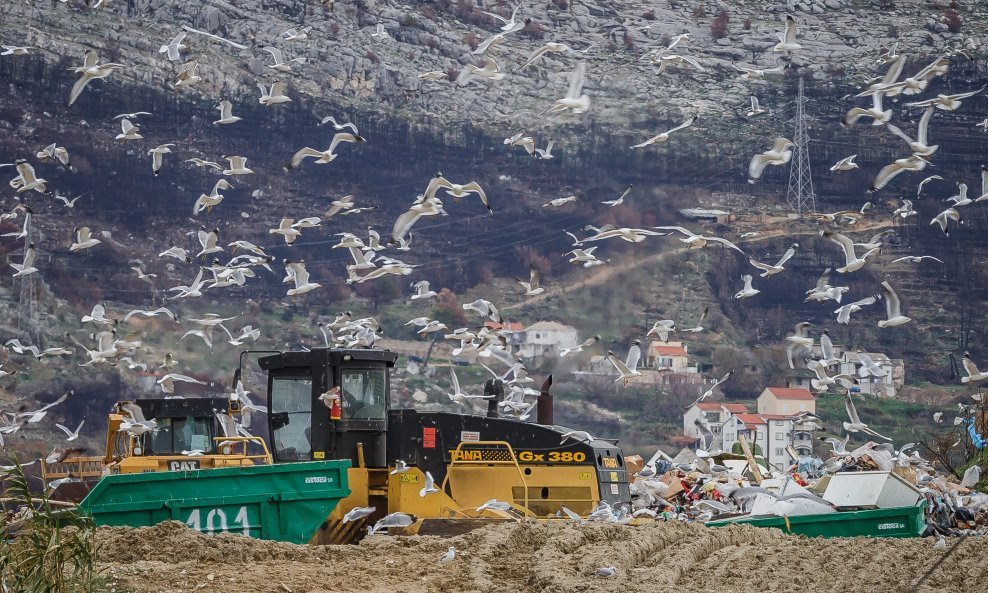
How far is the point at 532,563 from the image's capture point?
33.6 feet

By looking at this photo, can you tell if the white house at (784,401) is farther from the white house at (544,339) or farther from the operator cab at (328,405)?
the operator cab at (328,405)

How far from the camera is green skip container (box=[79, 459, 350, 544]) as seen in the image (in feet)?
37.8

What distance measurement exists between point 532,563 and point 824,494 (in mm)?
6785

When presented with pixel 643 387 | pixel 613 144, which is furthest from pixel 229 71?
pixel 643 387

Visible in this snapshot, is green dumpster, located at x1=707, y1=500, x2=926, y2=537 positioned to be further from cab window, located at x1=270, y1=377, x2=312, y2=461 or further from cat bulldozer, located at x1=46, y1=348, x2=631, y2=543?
cab window, located at x1=270, y1=377, x2=312, y2=461

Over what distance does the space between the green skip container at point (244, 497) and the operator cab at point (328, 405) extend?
2.79 ft

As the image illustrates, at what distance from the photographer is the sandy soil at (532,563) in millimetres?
9492

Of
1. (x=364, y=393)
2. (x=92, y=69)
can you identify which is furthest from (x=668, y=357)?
(x=364, y=393)

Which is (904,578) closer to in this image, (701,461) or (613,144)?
(701,461)

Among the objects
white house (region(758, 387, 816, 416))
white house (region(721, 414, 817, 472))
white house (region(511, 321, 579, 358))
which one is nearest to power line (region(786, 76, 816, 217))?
white house (region(758, 387, 816, 416))

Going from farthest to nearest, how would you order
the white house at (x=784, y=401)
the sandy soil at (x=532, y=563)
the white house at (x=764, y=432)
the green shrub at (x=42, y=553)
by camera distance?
the white house at (x=784, y=401)
the white house at (x=764, y=432)
the sandy soil at (x=532, y=563)
the green shrub at (x=42, y=553)

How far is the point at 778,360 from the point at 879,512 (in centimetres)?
4543

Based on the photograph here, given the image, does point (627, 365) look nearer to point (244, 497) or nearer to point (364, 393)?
point (364, 393)

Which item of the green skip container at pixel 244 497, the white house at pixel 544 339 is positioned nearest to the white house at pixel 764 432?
the white house at pixel 544 339
